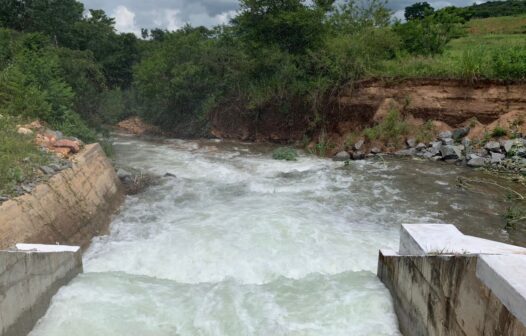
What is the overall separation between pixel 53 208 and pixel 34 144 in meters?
1.93

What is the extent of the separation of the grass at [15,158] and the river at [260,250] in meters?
1.70

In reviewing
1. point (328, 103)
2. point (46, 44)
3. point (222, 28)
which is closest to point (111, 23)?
point (222, 28)

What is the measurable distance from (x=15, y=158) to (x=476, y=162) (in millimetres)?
11665

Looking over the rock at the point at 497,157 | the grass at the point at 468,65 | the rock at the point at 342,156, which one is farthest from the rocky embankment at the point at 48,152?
the grass at the point at 468,65

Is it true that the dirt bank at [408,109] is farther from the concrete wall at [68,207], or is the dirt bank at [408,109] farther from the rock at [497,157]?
the concrete wall at [68,207]

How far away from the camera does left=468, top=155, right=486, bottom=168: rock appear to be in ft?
38.9

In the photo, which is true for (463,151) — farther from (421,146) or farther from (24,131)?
(24,131)

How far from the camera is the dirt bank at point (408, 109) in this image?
13.5 metres

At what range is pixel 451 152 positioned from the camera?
499 inches

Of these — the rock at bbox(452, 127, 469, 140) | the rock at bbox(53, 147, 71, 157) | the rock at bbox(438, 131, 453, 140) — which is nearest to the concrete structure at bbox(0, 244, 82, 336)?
the rock at bbox(53, 147, 71, 157)

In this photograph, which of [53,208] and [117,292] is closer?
[117,292]

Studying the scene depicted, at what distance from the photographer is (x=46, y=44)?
703 inches

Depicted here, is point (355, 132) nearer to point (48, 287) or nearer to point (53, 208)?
point (53, 208)

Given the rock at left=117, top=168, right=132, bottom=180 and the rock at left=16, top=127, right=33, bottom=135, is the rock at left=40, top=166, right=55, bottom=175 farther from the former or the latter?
the rock at left=117, top=168, right=132, bottom=180
